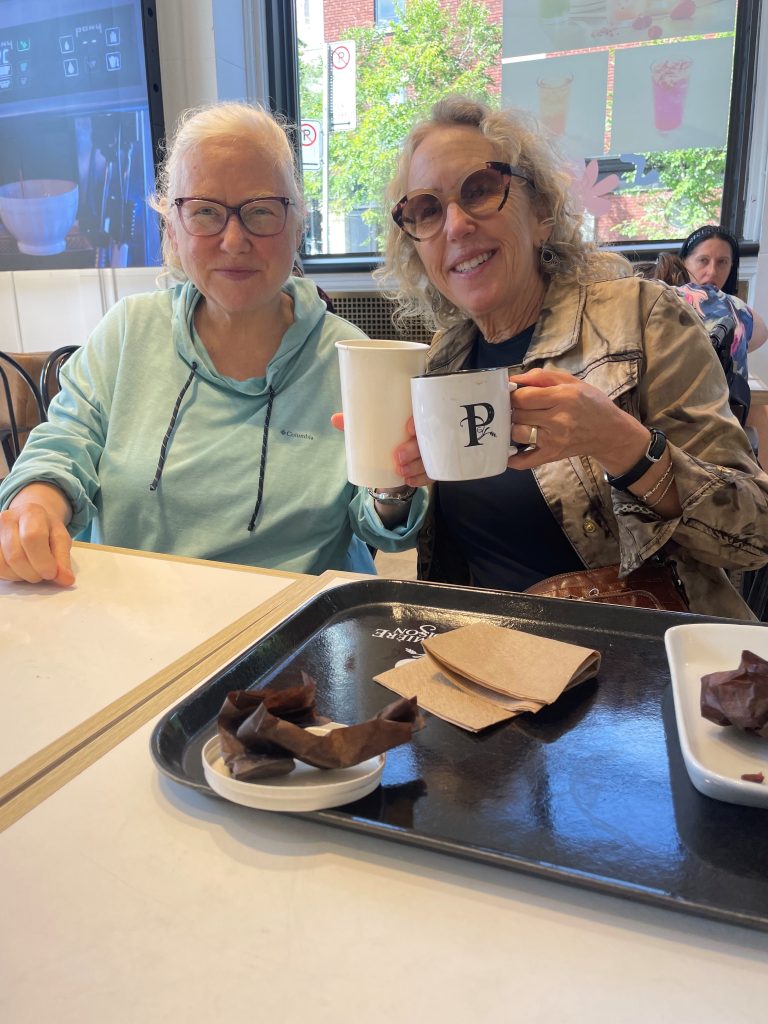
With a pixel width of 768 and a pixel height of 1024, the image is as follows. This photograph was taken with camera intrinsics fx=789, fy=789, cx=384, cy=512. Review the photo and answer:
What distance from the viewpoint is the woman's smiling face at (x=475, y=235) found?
1.45 meters

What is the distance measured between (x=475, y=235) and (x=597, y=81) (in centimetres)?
269

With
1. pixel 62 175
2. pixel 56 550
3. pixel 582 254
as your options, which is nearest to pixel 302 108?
pixel 62 175

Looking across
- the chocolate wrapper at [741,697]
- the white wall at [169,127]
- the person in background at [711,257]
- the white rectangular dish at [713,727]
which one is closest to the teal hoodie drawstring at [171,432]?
the white rectangular dish at [713,727]

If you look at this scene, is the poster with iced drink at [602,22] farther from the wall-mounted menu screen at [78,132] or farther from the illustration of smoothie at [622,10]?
the wall-mounted menu screen at [78,132]

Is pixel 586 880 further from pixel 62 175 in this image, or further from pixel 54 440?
pixel 62 175

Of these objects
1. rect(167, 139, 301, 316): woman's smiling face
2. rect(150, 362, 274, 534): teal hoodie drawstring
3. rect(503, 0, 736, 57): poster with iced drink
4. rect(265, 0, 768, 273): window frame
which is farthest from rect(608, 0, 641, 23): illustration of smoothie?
rect(150, 362, 274, 534): teal hoodie drawstring

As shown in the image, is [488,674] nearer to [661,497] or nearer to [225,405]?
[661,497]

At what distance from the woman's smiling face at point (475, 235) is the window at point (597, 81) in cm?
211

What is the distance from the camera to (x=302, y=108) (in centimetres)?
397

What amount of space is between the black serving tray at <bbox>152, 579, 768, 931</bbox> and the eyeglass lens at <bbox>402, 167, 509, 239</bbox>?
0.83m

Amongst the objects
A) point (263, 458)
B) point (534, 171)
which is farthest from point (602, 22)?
point (263, 458)

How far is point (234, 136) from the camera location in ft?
4.95

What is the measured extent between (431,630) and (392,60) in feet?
11.8

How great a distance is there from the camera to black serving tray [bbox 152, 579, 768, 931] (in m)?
0.54
